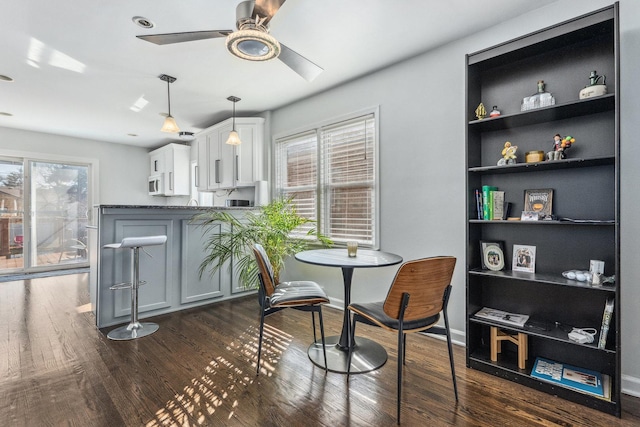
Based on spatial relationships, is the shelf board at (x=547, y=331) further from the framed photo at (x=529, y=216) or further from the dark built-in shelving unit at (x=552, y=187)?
Result: the framed photo at (x=529, y=216)

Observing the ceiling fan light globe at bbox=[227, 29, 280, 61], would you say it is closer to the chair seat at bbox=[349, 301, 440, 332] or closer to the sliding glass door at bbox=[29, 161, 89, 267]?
the chair seat at bbox=[349, 301, 440, 332]

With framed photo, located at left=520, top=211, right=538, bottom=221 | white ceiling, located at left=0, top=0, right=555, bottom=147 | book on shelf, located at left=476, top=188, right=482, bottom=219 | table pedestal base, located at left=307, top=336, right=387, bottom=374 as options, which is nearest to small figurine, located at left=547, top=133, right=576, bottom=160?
framed photo, located at left=520, top=211, right=538, bottom=221

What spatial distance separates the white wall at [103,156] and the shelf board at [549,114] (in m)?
6.63

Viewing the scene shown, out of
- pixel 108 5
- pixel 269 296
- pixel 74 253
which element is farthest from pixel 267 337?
pixel 74 253

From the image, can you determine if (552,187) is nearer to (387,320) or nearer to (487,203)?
(487,203)

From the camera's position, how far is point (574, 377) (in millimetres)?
1928

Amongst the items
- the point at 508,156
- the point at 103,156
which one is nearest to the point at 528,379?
the point at 508,156

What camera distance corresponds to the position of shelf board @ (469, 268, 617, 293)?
5.84 ft

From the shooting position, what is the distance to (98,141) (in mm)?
6293

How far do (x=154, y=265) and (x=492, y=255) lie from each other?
10.4 feet

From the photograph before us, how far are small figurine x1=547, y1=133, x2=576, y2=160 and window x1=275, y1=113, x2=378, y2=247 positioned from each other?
4.88 feet

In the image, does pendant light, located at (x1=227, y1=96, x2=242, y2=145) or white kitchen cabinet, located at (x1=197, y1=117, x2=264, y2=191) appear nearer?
pendant light, located at (x1=227, y1=96, x2=242, y2=145)

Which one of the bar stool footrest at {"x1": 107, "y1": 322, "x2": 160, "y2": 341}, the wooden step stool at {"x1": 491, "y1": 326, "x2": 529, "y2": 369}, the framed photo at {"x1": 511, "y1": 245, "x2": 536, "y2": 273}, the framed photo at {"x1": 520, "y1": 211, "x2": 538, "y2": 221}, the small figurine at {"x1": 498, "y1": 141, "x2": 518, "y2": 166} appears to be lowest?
the bar stool footrest at {"x1": 107, "y1": 322, "x2": 160, "y2": 341}

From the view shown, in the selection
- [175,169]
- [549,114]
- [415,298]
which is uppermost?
[175,169]
